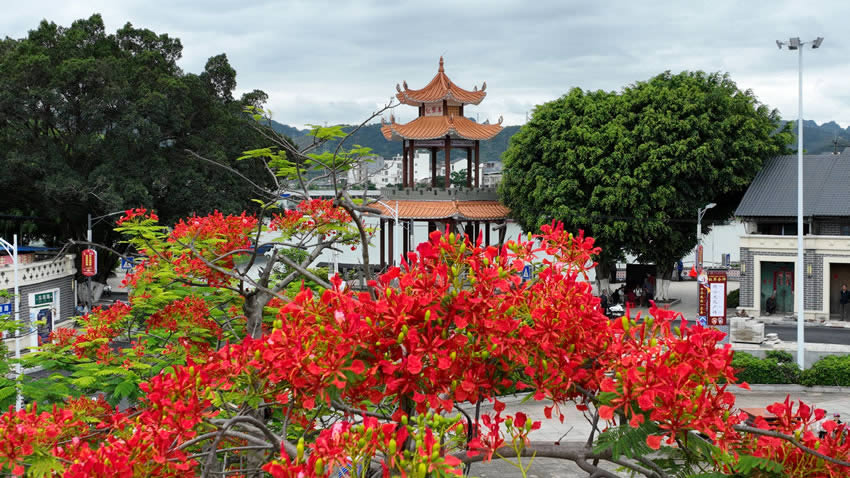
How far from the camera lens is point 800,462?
4504 millimetres

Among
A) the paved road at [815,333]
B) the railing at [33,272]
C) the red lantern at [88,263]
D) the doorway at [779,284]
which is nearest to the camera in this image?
the railing at [33,272]

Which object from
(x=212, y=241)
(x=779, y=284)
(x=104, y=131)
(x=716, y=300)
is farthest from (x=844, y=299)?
(x=104, y=131)

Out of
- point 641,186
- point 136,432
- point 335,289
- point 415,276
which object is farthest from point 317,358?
point 641,186

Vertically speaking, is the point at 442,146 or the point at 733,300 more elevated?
the point at 442,146

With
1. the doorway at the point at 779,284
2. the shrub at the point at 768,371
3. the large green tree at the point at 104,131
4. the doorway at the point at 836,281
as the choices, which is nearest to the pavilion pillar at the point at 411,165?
the large green tree at the point at 104,131

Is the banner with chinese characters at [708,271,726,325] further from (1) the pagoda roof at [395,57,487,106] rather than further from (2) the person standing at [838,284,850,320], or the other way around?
(1) the pagoda roof at [395,57,487,106]

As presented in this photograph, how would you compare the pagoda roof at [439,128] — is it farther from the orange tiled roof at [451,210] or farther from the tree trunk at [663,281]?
the tree trunk at [663,281]

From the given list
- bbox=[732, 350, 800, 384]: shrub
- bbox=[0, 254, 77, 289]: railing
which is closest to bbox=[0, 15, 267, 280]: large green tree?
bbox=[0, 254, 77, 289]: railing

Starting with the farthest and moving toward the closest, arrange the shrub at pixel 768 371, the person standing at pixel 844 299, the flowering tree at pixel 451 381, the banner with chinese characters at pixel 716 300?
the person standing at pixel 844 299 → the banner with chinese characters at pixel 716 300 → the shrub at pixel 768 371 → the flowering tree at pixel 451 381

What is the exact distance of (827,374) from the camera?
21359mm

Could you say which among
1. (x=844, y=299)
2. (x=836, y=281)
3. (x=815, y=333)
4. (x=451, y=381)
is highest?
(x=451, y=381)

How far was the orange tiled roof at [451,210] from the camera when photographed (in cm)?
3928

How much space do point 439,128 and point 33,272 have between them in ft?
68.1

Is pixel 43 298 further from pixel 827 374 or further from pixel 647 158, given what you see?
pixel 827 374
